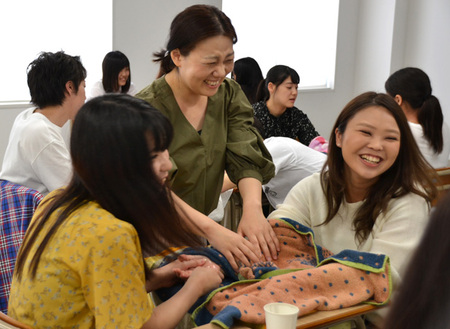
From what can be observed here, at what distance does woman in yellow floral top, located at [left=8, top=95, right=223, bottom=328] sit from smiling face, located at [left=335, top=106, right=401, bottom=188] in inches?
28.5

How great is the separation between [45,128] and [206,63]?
0.93 meters

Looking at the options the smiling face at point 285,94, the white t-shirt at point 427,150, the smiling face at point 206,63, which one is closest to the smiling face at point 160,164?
the smiling face at point 206,63

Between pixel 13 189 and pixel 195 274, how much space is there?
26.3 inches

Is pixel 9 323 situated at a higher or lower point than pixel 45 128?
lower

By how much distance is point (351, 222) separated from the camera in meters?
1.80

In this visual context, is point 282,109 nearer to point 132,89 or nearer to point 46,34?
point 132,89

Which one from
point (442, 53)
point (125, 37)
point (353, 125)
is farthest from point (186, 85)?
point (442, 53)

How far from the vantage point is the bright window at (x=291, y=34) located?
6688 mm

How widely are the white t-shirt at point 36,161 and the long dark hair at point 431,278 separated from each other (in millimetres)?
1909

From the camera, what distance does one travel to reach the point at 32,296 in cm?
124

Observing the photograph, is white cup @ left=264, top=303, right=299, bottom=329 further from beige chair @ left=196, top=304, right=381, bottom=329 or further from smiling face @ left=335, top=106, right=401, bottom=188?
smiling face @ left=335, top=106, right=401, bottom=188

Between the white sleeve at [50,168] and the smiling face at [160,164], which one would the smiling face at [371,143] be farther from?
the white sleeve at [50,168]

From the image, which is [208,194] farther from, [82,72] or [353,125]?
[82,72]

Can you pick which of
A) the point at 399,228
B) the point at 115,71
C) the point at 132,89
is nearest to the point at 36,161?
the point at 399,228
